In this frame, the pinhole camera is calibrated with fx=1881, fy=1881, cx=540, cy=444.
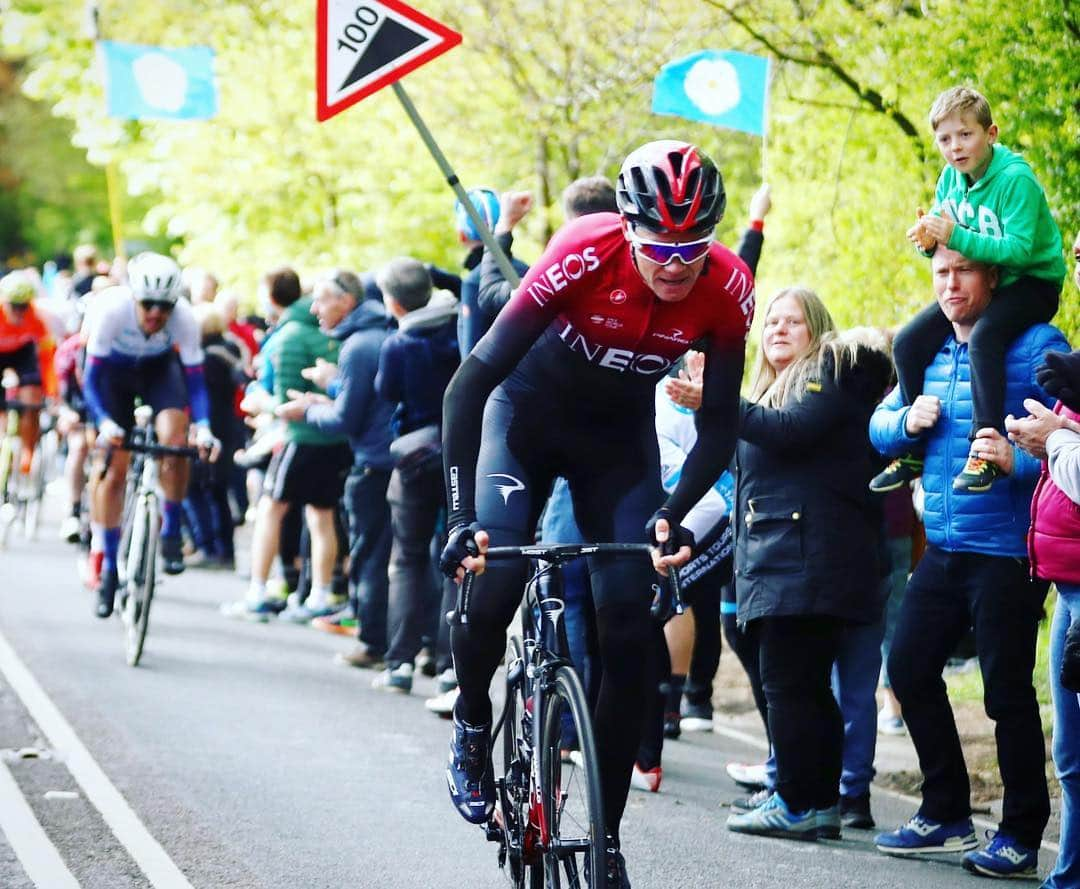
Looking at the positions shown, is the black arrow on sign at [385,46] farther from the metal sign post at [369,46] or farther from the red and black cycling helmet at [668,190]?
the red and black cycling helmet at [668,190]

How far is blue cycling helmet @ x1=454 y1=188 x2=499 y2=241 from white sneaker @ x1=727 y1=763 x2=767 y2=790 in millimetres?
2814

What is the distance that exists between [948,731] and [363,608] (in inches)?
209

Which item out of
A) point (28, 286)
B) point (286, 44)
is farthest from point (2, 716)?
point (286, 44)

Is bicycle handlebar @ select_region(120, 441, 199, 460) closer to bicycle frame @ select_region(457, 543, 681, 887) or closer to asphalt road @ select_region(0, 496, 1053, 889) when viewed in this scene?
asphalt road @ select_region(0, 496, 1053, 889)

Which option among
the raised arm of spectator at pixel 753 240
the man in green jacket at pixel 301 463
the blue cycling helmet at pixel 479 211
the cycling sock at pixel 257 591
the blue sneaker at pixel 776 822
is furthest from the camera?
the cycling sock at pixel 257 591

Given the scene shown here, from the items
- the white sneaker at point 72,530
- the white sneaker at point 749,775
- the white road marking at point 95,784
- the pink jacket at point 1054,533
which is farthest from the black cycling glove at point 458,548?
the white sneaker at point 72,530

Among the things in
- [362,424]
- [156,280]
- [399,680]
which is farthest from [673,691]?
[156,280]

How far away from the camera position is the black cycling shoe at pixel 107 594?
11953mm

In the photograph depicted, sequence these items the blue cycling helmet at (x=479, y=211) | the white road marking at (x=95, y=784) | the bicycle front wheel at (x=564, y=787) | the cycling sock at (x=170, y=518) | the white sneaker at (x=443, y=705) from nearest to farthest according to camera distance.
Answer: the bicycle front wheel at (x=564, y=787)
the white road marking at (x=95, y=784)
the blue cycling helmet at (x=479, y=211)
the white sneaker at (x=443, y=705)
the cycling sock at (x=170, y=518)

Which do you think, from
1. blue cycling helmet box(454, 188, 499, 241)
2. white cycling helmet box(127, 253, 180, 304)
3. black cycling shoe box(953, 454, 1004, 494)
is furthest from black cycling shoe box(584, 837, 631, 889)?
white cycling helmet box(127, 253, 180, 304)

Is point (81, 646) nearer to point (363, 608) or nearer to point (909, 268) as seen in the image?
point (363, 608)

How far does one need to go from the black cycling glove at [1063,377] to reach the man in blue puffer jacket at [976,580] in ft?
2.68

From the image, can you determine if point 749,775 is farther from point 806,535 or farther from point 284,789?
point 284,789

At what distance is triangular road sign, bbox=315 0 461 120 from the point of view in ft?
29.0
